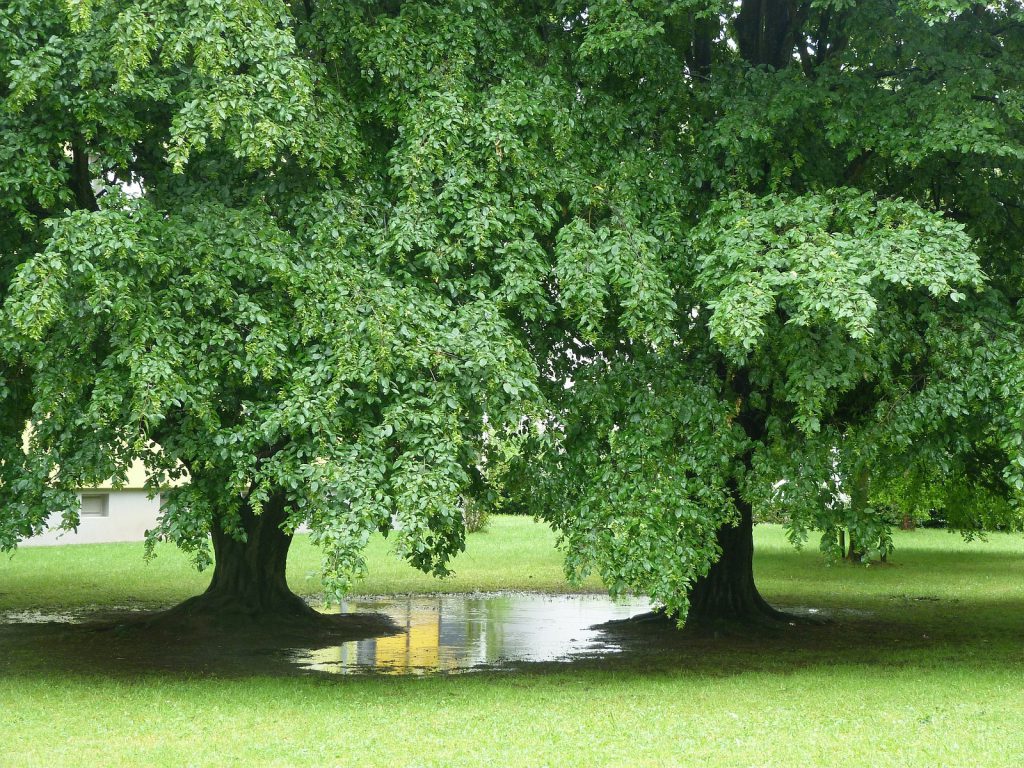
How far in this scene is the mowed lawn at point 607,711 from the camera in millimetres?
8969

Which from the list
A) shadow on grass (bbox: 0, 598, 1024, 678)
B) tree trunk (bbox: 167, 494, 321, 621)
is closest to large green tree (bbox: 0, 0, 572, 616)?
shadow on grass (bbox: 0, 598, 1024, 678)

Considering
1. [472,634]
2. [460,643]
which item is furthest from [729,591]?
[460,643]

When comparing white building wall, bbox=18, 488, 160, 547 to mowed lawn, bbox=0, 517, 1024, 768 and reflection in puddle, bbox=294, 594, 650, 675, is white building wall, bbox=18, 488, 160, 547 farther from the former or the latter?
mowed lawn, bbox=0, 517, 1024, 768

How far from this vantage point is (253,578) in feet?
55.2

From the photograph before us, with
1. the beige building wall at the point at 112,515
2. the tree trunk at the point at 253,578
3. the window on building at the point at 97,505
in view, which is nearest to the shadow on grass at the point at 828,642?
the tree trunk at the point at 253,578

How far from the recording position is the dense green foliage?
10430 millimetres

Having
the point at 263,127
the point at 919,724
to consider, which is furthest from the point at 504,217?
the point at 919,724

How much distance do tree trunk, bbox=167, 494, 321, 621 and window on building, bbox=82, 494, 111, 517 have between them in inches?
802

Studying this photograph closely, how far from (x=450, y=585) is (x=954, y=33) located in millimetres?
15933

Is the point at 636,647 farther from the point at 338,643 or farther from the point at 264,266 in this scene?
the point at 264,266

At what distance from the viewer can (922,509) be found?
23828 millimetres

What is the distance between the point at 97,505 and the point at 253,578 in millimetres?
21180

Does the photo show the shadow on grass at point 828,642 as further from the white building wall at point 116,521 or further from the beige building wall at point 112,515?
the white building wall at point 116,521

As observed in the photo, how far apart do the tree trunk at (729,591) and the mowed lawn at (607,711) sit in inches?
26.6
